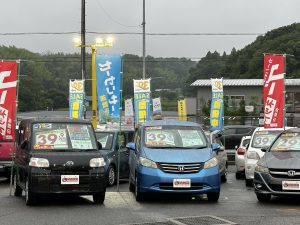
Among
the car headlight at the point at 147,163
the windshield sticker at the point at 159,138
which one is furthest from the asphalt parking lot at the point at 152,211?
the windshield sticker at the point at 159,138

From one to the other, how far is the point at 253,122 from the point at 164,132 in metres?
32.6

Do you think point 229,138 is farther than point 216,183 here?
Yes

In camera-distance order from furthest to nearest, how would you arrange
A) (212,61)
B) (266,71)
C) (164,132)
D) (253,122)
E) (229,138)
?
1. (212,61)
2. (253,122)
3. (229,138)
4. (266,71)
5. (164,132)

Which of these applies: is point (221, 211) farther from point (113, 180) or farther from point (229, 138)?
point (229, 138)

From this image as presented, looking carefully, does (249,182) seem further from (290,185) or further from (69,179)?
(69,179)

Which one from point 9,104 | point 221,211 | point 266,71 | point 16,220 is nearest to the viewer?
point 16,220

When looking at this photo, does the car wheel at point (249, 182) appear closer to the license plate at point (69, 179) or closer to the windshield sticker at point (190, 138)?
the windshield sticker at point (190, 138)

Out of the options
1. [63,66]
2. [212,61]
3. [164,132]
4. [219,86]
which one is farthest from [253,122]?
[212,61]

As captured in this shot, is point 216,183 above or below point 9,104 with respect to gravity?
below

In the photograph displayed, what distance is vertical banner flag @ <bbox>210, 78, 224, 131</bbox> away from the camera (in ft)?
96.1

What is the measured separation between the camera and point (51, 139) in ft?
39.8

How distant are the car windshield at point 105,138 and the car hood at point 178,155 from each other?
4.65 meters

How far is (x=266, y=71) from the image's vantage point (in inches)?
824

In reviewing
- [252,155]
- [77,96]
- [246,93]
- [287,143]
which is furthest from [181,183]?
[246,93]
